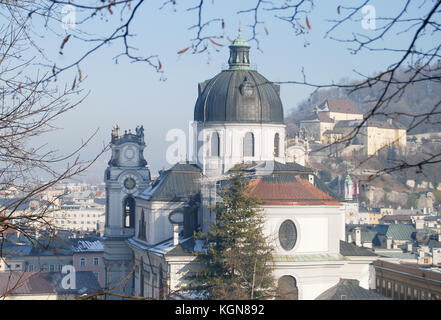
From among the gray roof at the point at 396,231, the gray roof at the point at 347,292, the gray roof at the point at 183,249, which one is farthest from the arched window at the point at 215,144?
the gray roof at the point at 396,231

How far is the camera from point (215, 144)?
45.5 meters

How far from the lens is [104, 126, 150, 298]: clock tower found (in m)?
51.9

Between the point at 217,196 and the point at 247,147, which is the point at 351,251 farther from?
the point at 247,147

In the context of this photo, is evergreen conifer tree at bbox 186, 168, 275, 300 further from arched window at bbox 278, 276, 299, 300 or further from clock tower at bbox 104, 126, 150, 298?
clock tower at bbox 104, 126, 150, 298

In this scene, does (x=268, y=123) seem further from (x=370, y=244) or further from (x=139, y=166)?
(x=370, y=244)

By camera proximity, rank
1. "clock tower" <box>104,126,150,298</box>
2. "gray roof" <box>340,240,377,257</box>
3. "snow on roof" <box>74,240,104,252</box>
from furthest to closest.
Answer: "snow on roof" <box>74,240,104,252</box>
"clock tower" <box>104,126,150,298</box>
"gray roof" <box>340,240,377,257</box>

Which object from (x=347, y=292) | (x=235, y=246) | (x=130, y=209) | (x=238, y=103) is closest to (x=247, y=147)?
(x=238, y=103)

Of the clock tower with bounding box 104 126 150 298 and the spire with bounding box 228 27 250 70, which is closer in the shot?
the spire with bounding box 228 27 250 70

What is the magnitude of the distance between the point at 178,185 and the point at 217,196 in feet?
20.3

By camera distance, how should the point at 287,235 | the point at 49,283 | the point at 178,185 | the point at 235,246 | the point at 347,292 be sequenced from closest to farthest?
the point at 235,246
the point at 347,292
the point at 287,235
the point at 178,185
the point at 49,283

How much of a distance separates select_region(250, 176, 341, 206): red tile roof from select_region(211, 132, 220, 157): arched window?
6.01 metres

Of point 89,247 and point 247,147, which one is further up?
point 247,147

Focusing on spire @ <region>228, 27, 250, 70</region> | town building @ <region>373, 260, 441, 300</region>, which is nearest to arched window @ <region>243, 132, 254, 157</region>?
spire @ <region>228, 27, 250, 70</region>

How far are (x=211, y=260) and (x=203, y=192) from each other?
253 inches
